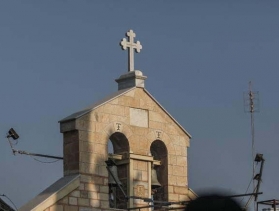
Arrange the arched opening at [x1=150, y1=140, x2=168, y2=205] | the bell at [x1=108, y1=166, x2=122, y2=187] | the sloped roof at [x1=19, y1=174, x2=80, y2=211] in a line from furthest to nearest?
the arched opening at [x1=150, y1=140, x2=168, y2=205] → the bell at [x1=108, y1=166, x2=122, y2=187] → the sloped roof at [x1=19, y1=174, x2=80, y2=211]

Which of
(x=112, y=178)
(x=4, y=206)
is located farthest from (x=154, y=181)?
(x=4, y=206)

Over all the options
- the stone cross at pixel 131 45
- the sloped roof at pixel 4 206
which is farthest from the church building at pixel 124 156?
the sloped roof at pixel 4 206

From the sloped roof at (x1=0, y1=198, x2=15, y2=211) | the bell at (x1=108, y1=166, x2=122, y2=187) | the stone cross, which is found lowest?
the sloped roof at (x1=0, y1=198, x2=15, y2=211)

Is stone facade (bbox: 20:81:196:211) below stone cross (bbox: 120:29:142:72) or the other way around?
below

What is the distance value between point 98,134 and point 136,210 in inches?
77.9

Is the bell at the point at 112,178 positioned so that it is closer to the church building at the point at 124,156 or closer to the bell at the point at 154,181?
the church building at the point at 124,156

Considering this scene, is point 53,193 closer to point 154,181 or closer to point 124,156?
point 124,156

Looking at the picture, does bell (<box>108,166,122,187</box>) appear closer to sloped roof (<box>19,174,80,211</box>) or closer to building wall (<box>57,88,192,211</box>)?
building wall (<box>57,88,192,211</box>)

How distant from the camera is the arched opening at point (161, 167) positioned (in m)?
20.2

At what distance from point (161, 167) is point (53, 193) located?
127 inches

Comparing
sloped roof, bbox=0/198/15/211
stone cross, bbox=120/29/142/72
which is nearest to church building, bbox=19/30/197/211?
stone cross, bbox=120/29/142/72

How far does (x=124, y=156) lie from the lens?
1920 cm

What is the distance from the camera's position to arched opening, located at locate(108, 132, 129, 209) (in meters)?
19.2

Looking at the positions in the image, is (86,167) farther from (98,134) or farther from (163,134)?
(163,134)
